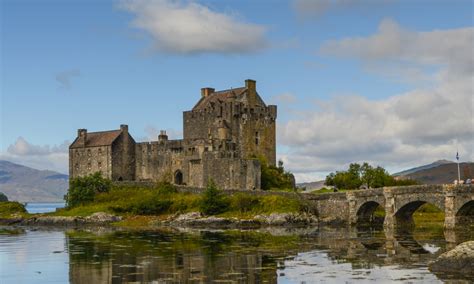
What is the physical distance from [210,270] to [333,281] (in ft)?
20.6

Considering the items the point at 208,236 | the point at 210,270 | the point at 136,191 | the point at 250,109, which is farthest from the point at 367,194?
the point at 210,270

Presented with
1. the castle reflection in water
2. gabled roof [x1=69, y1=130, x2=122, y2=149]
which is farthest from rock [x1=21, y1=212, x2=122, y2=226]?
the castle reflection in water

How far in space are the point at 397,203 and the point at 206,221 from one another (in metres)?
18.7

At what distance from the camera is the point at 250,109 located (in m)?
87.6

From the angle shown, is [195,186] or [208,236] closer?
[208,236]

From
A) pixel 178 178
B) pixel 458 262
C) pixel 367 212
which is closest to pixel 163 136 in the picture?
pixel 178 178

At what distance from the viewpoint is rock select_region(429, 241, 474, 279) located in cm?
3162

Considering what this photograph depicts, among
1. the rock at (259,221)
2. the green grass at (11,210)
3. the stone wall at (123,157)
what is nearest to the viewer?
the rock at (259,221)

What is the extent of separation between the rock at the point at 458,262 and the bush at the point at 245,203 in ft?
137

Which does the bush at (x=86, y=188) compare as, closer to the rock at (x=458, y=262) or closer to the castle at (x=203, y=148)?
the castle at (x=203, y=148)

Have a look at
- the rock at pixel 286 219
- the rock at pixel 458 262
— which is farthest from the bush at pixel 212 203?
the rock at pixel 458 262

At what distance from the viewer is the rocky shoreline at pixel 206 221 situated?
70250mm

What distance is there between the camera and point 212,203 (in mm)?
74938

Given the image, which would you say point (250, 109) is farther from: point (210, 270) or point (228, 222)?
point (210, 270)
